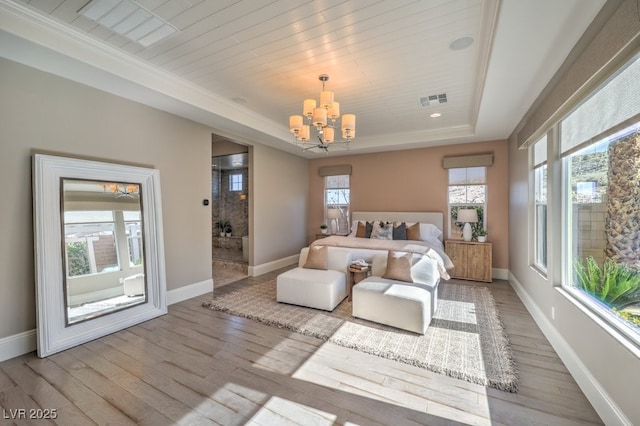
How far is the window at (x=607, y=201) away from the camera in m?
1.62

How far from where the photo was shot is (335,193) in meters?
7.00

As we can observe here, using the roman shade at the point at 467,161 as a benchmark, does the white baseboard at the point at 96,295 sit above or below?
below

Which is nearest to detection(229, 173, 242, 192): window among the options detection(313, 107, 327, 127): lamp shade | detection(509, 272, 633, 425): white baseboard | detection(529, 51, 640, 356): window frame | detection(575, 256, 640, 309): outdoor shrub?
detection(313, 107, 327, 127): lamp shade

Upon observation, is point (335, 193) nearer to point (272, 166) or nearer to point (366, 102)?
point (272, 166)

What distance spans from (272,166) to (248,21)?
3.74m

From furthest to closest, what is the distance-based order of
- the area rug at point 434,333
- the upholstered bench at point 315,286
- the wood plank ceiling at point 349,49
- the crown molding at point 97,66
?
the upholstered bench at point 315,286, the area rug at point 434,333, the crown molding at point 97,66, the wood plank ceiling at point 349,49

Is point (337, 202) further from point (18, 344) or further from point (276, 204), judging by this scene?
point (18, 344)

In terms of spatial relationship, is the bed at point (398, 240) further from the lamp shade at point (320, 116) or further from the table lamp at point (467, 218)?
the lamp shade at point (320, 116)

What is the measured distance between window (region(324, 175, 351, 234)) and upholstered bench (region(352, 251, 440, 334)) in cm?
316

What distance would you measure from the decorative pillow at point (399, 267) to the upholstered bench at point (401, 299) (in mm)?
45

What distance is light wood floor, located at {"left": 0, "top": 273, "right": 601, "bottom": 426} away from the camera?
178 centimetres

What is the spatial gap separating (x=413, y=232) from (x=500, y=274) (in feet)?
5.96

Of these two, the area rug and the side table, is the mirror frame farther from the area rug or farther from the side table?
the side table

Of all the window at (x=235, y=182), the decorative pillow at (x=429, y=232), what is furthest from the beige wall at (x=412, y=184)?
the window at (x=235, y=182)
